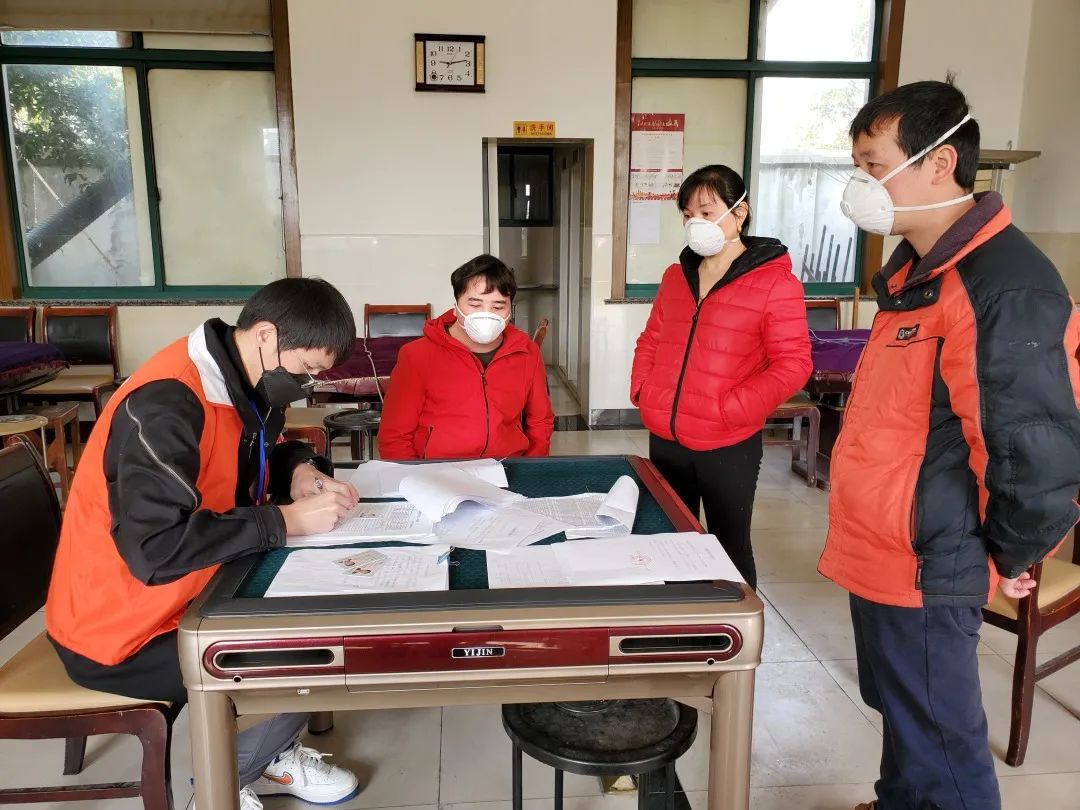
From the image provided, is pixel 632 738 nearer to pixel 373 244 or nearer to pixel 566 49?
pixel 373 244

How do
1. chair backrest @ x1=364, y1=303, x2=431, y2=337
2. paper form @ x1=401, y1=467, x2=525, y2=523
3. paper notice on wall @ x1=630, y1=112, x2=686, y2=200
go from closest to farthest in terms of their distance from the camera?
paper form @ x1=401, y1=467, x2=525, y2=523 < chair backrest @ x1=364, y1=303, x2=431, y2=337 < paper notice on wall @ x1=630, y1=112, x2=686, y2=200

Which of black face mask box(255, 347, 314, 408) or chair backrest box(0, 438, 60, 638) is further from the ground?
black face mask box(255, 347, 314, 408)

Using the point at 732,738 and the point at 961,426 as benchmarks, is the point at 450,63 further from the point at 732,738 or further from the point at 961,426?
the point at 732,738

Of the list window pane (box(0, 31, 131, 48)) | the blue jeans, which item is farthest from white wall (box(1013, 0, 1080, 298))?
window pane (box(0, 31, 131, 48))

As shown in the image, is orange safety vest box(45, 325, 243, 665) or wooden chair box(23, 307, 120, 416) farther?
wooden chair box(23, 307, 120, 416)

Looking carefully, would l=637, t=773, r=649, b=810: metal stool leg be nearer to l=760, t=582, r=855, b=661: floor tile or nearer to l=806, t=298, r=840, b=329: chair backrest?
l=760, t=582, r=855, b=661: floor tile

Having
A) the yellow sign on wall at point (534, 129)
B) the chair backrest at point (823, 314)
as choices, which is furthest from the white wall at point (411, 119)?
the chair backrest at point (823, 314)

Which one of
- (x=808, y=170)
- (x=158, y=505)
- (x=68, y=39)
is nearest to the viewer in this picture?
(x=158, y=505)

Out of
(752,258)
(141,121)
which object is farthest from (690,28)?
(752,258)

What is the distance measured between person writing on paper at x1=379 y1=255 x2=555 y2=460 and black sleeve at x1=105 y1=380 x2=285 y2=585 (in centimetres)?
86

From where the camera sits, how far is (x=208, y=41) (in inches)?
178

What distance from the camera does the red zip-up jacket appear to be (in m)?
2.02

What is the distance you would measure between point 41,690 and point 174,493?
50cm

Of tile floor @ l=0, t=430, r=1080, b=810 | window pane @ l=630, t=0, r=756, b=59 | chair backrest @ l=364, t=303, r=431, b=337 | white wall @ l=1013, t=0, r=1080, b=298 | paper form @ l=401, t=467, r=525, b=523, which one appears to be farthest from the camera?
window pane @ l=630, t=0, r=756, b=59
